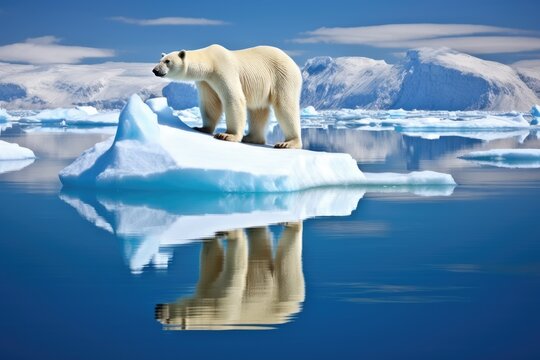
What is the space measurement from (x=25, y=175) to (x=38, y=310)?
31.6 feet

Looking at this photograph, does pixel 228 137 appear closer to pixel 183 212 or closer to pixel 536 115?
pixel 183 212

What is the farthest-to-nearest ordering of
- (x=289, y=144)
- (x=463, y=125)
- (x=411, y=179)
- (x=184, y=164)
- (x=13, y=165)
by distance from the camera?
(x=463, y=125) → (x=13, y=165) → (x=411, y=179) → (x=289, y=144) → (x=184, y=164)

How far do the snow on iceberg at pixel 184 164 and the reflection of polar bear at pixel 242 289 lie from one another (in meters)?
3.00

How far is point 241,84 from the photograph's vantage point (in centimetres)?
1089

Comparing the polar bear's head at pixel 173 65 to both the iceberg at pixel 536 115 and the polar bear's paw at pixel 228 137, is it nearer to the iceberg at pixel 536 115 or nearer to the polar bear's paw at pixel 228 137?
the polar bear's paw at pixel 228 137

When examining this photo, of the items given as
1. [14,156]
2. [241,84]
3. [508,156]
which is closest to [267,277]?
[241,84]

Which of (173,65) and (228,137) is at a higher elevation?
(173,65)

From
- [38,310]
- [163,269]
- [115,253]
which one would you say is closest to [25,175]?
[115,253]

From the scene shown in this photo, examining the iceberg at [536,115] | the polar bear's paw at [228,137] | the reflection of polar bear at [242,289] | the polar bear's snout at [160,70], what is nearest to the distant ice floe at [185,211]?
the reflection of polar bear at [242,289]

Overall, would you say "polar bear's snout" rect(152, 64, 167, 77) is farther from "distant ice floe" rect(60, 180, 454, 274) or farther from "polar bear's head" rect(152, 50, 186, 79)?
"distant ice floe" rect(60, 180, 454, 274)

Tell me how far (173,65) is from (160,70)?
21 centimetres

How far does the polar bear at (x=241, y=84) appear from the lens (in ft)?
34.6

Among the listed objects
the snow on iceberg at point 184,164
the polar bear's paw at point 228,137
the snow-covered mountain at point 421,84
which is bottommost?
the snow on iceberg at point 184,164

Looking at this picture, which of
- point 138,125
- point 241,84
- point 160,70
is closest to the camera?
point 160,70
